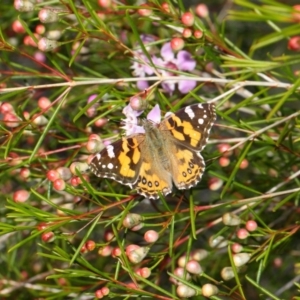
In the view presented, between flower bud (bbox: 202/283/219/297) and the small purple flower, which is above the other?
the small purple flower

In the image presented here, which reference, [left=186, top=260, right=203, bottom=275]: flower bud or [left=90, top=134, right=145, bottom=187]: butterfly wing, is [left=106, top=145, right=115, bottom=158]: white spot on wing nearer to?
[left=90, top=134, right=145, bottom=187]: butterfly wing

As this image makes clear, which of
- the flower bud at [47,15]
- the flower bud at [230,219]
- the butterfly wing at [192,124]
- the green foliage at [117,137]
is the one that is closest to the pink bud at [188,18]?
the green foliage at [117,137]

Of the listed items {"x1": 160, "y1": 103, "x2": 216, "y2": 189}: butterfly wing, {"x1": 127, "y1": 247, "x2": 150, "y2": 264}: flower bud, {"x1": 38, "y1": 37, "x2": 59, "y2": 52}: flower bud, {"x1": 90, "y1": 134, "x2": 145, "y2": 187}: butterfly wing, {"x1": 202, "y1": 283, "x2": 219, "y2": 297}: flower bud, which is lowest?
{"x1": 127, "y1": 247, "x2": 150, "y2": 264}: flower bud

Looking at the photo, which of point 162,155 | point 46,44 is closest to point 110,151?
point 162,155

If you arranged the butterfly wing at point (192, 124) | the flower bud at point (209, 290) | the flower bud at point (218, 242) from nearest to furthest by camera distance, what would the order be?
the flower bud at point (209, 290), the butterfly wing at point (192, 124), the flower bud at point (218, 242)

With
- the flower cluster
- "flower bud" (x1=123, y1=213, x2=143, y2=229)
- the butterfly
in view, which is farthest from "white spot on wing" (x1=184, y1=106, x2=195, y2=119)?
"flower bud" (x1=123, y1=213, x2=143, y2=229)

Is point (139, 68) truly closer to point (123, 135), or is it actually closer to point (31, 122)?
point (123, 135)

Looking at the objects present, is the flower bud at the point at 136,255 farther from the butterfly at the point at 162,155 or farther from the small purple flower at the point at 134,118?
the small purple flower at the point at 134,118

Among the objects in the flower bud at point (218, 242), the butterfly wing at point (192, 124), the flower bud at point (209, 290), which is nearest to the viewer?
the flower bud at point (209, 290)
